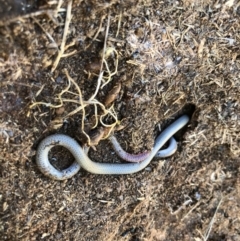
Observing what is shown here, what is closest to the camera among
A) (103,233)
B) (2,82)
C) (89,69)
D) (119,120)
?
(2,82)

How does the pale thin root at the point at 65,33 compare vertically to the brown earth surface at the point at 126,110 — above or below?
above

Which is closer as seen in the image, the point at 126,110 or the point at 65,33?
the point at 65,33

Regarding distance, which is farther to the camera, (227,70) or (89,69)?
(227,70)

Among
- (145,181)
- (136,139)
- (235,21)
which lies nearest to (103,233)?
(145,181)

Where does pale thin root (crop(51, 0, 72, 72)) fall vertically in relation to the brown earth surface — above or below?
above

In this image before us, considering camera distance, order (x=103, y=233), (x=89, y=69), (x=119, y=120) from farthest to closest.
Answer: (x=103, y=233) < (x=119, y=120) < (x=89, y=69)

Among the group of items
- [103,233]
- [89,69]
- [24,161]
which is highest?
[89,69]

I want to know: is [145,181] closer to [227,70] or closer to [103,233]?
[103,233]

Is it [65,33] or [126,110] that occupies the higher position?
[65,33]
